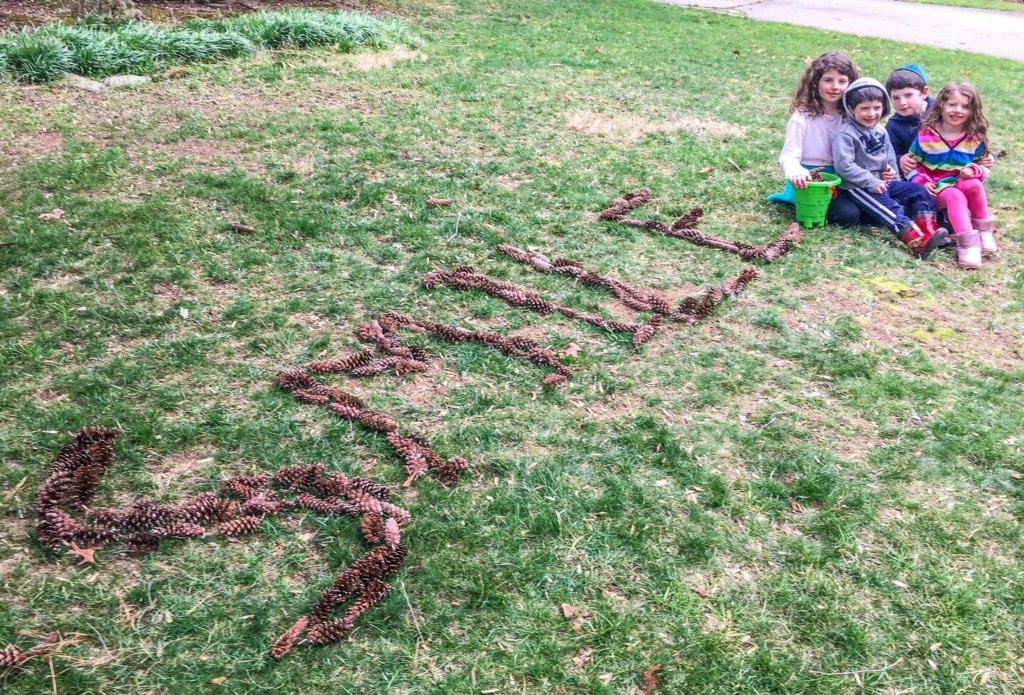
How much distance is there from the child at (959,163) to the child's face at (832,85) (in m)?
0.60

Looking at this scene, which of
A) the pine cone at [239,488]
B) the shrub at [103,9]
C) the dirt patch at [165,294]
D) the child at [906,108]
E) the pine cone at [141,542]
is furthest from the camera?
the shrub at [103,9]

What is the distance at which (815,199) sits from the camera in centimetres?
552

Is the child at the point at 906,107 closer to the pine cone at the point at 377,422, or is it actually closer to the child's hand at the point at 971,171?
the child's hand at the point at 971,171

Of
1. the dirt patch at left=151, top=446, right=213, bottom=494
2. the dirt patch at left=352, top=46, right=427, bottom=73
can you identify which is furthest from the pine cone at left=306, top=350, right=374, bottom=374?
the dirt patch at left=352, top=46, right=427, bottom=73

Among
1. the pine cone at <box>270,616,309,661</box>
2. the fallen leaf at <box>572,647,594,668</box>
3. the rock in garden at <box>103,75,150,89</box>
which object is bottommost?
the pine cone at <box>270,616,309,661</box>

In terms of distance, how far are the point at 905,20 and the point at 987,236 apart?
1361 centimetres

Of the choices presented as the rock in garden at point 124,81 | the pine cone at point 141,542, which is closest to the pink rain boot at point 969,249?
the pine cone at point 141,542

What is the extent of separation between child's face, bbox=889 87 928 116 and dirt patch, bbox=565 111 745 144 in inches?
65.6

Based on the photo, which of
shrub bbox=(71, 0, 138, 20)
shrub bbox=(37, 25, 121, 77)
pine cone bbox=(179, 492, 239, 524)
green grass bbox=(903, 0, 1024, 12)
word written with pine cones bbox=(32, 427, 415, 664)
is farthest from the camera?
green grass bbox=(903, 0, 1024, 12)

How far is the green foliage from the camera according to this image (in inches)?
306

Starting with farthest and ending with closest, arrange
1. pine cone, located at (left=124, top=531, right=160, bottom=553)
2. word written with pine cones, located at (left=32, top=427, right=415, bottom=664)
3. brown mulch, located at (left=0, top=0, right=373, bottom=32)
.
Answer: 1. brown mulch, located at (left=0, top=0, right=373, bottom=32)
2. pine cone, located at (left=124, top=531, right=160, bottom=553)
3. word written with pine cones, located at (left=32, top=427, right=415, bottom=664)

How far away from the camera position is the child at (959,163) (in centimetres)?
533

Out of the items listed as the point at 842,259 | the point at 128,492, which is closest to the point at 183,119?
→ the point at 128,492

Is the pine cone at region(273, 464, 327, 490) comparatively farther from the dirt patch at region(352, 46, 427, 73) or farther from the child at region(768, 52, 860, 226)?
the dirt patch at region(352, 46, 427, 73)
